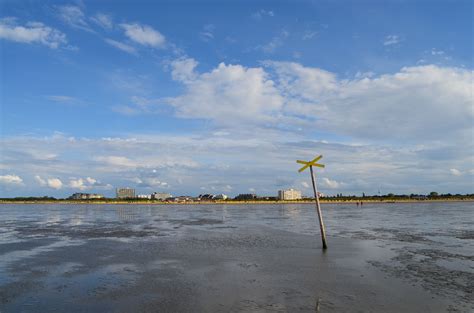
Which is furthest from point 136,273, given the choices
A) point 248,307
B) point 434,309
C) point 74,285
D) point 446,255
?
point 446,255

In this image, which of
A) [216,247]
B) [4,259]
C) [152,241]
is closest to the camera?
[4,259]

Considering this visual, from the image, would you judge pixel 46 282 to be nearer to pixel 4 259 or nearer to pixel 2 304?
pixel 2 304

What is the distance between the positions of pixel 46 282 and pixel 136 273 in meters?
3.77

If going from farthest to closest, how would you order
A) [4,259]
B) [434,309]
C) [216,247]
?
1. [216,247]
2. [4,259]
3. [434,309]

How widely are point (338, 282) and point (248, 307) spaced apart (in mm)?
5361

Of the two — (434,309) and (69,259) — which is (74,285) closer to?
(69,259)

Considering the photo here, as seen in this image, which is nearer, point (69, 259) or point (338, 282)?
point (338, 282)

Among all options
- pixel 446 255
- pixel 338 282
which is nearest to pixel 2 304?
pixel 338 282

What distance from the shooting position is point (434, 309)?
1227 centimetres

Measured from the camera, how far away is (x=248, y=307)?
12.5m

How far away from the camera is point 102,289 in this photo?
15.0m

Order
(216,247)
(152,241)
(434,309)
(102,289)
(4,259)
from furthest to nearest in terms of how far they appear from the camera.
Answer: (152,241) < (216,247) < (4,259) < (102,289) < (434,309)

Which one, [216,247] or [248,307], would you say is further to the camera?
[216,247]

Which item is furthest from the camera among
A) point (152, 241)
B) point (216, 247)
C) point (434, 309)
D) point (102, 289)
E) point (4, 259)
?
point (152, 241)
